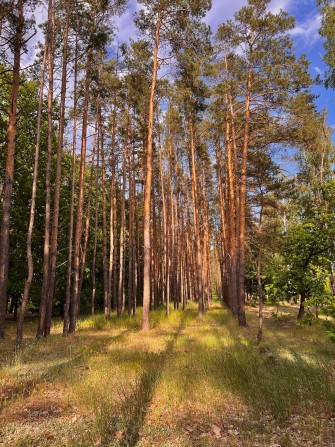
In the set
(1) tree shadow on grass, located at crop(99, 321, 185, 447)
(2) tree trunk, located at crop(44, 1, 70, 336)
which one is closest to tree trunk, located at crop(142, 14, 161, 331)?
(2) tree trunk, located at crop(44, 1, 70, 336)

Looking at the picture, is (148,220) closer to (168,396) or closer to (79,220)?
(79,220)

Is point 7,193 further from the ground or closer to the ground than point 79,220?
further from the ground

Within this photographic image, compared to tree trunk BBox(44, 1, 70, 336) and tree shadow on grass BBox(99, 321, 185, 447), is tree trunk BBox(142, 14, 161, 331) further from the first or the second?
tree shadow on grass BBox(99, 321, 185, 447)

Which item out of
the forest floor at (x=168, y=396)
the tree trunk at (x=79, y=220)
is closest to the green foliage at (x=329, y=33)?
the forest floor at (x=168, y=396)

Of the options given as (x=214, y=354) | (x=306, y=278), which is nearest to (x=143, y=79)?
(x=306, y=278)

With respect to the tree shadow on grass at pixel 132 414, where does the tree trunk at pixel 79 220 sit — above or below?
above

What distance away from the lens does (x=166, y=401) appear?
5.32m

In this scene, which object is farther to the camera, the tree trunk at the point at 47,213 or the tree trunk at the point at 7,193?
the tree trunk at the point at 47,213

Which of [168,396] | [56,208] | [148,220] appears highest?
[56,208]

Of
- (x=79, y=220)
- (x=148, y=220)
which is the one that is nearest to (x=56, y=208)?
(x=79, y=220)

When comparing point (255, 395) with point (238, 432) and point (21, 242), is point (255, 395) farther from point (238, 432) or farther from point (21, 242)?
point (21, 242)

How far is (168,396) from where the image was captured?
17.9ft

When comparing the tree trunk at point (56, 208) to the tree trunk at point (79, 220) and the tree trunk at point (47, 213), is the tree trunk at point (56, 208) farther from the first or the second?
the tree trunk at point (79, 220)

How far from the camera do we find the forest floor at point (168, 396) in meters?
4.18
